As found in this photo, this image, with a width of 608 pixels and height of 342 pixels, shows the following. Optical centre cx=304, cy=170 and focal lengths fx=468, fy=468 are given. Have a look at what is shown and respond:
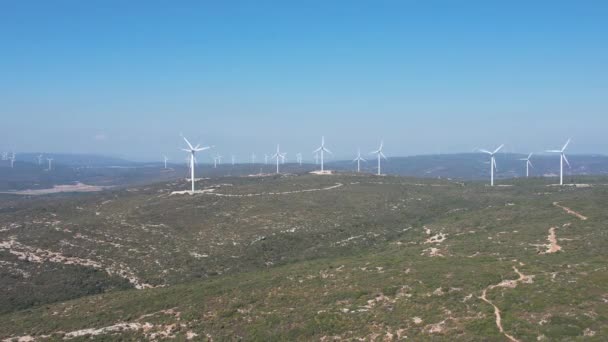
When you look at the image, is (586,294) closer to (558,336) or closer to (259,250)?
(558,336)

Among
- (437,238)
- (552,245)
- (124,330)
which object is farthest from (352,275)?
(437,238)

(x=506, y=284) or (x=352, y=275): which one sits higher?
(x=506, y=284)

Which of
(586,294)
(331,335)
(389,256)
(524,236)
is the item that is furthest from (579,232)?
(331,335)

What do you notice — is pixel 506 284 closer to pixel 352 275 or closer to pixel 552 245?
pixel 352 275

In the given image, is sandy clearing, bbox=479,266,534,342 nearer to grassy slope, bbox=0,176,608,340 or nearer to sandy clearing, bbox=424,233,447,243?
grassy slope, bbox=0,176,608,340

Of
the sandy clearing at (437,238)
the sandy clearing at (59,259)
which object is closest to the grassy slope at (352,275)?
the sandy clearing at (437,238)

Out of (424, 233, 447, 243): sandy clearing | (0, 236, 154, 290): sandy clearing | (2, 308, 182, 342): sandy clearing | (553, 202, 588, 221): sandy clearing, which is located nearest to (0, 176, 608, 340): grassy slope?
(2, 308, 182, 342): sandy clearing

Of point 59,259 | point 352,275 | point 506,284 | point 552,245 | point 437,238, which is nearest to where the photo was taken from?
point 506,284
